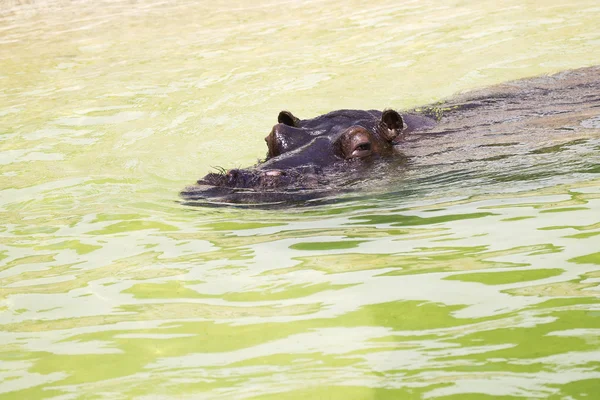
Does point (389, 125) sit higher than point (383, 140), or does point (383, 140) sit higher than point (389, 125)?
point (389, 125)

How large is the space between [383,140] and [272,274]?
3.01 meters

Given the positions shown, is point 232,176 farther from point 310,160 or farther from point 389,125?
point 389,125

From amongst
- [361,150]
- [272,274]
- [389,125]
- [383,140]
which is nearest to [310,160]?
[361,150]

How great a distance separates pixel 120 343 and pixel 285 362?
2.63 feet

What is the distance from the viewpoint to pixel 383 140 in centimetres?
695

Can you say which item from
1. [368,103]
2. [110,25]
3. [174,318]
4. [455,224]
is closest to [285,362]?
[174,318]

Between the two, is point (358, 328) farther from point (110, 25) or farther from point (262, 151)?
point (110, 25)

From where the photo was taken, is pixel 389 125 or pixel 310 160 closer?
pixel 310 160

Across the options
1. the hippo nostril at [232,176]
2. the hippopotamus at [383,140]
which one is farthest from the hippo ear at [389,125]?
the hippo nostril at [232,176]

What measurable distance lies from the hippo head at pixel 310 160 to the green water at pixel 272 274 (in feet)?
0.87

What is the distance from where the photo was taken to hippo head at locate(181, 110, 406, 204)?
5.77 m

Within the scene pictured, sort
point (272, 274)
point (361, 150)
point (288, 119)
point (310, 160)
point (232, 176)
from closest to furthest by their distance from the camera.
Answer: point (272, 274), point (232, 176), point (310, 160), point (361, 150), point (288, 119)

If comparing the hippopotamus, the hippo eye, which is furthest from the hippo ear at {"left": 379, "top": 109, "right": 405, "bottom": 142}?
the hippo eye

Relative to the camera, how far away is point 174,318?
373cm
